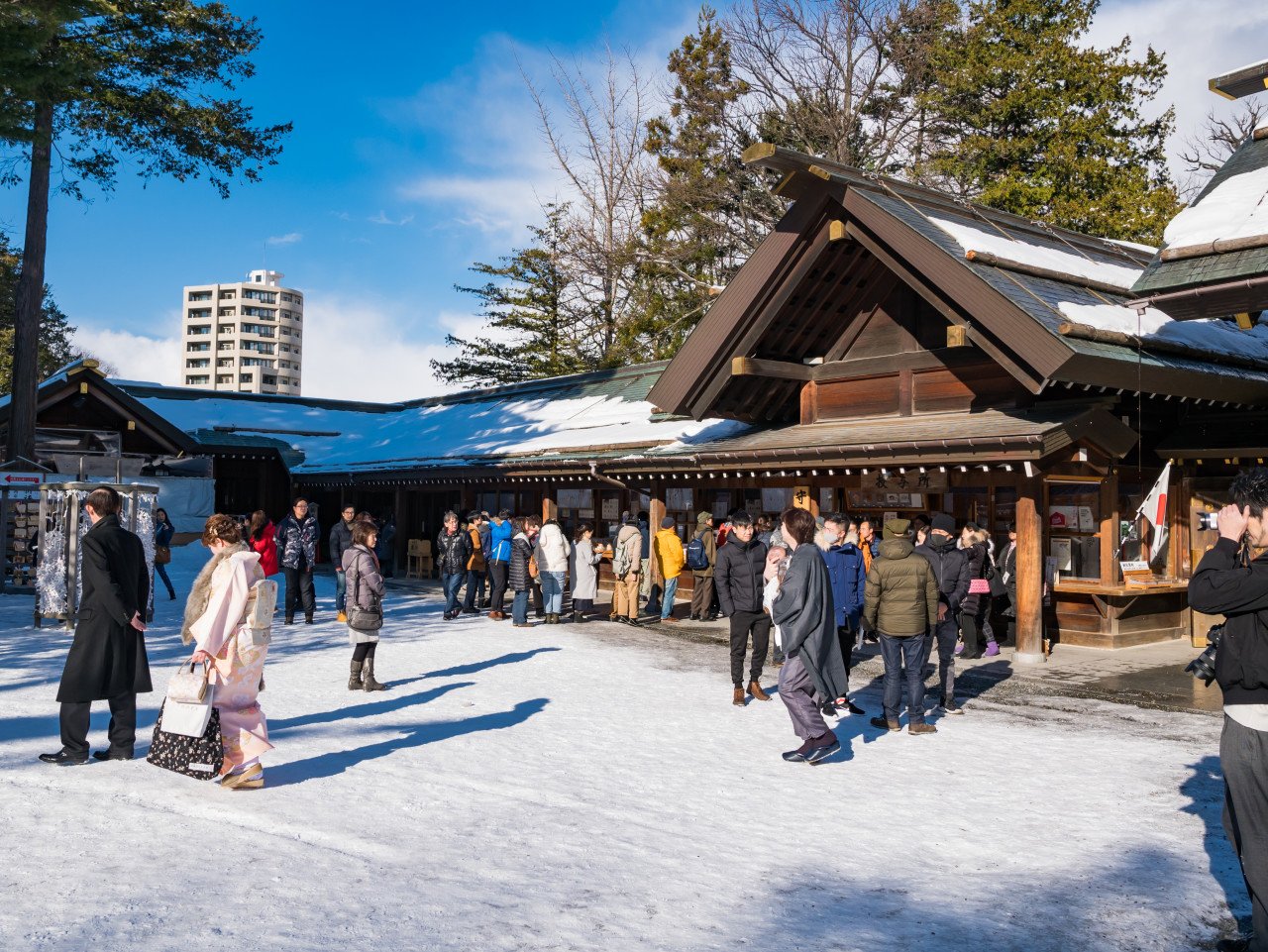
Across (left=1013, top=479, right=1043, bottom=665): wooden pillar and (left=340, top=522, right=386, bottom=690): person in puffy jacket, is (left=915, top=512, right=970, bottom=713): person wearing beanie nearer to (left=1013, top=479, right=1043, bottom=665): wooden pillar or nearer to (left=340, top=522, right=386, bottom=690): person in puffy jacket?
(left=1013, top=479, right=1043, bottom=665): wooden pillar

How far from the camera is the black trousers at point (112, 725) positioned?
21.4ft

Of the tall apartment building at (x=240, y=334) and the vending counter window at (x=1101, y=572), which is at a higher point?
the tall apartment building at (x=240, y=334)

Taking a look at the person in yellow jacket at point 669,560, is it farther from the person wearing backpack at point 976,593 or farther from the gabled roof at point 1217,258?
the gabled roof at point 1217,258

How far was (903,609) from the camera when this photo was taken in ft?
25.9

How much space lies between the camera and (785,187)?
46.2ft

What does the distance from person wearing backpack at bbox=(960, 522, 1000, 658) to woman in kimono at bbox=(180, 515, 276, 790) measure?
8.18m

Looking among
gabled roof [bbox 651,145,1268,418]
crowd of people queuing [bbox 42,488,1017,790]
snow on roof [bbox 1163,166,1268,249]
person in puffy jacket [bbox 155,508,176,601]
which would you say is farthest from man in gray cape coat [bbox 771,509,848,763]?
person in puffy jacket [bbox 155,508,176,601]

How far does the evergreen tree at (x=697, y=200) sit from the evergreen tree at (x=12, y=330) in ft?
55.9

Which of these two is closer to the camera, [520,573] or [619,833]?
[619,833]

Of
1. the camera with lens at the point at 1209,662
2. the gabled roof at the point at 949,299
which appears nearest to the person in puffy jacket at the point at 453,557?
the gabled roof at the point at 949,299

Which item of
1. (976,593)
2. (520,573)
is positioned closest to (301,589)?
(520,573)

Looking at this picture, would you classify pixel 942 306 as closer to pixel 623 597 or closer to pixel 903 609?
pixel 903 609

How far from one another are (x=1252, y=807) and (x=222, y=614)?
5239 mm

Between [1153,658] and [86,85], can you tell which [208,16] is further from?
[1153,658]
